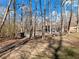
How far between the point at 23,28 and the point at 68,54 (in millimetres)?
36248

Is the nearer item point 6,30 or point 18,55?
point 18,55

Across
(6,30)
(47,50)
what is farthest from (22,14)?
(47,50)

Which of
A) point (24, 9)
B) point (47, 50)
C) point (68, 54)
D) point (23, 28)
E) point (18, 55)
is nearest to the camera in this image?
point (18, 55)

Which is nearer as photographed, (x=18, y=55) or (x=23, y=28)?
(x=18, y=55)

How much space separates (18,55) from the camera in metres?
11.4

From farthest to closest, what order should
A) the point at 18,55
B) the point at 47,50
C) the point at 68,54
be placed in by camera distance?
the point at 47,50
the point at 68,54
the point at 18,55

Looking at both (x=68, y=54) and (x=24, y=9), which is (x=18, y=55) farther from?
(x=24, y=9)

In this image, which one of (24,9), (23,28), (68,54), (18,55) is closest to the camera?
(18,55)

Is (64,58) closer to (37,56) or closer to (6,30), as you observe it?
(37,56)

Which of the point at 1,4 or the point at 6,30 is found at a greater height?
the point at 1,4

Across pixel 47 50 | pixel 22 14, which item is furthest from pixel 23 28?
pixel 47 50

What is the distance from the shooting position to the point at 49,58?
1155 centimetres

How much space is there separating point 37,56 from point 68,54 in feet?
7.21

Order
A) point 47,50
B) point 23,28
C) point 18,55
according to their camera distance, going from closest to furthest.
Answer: point 18,55, point 47,50, point 23,28
